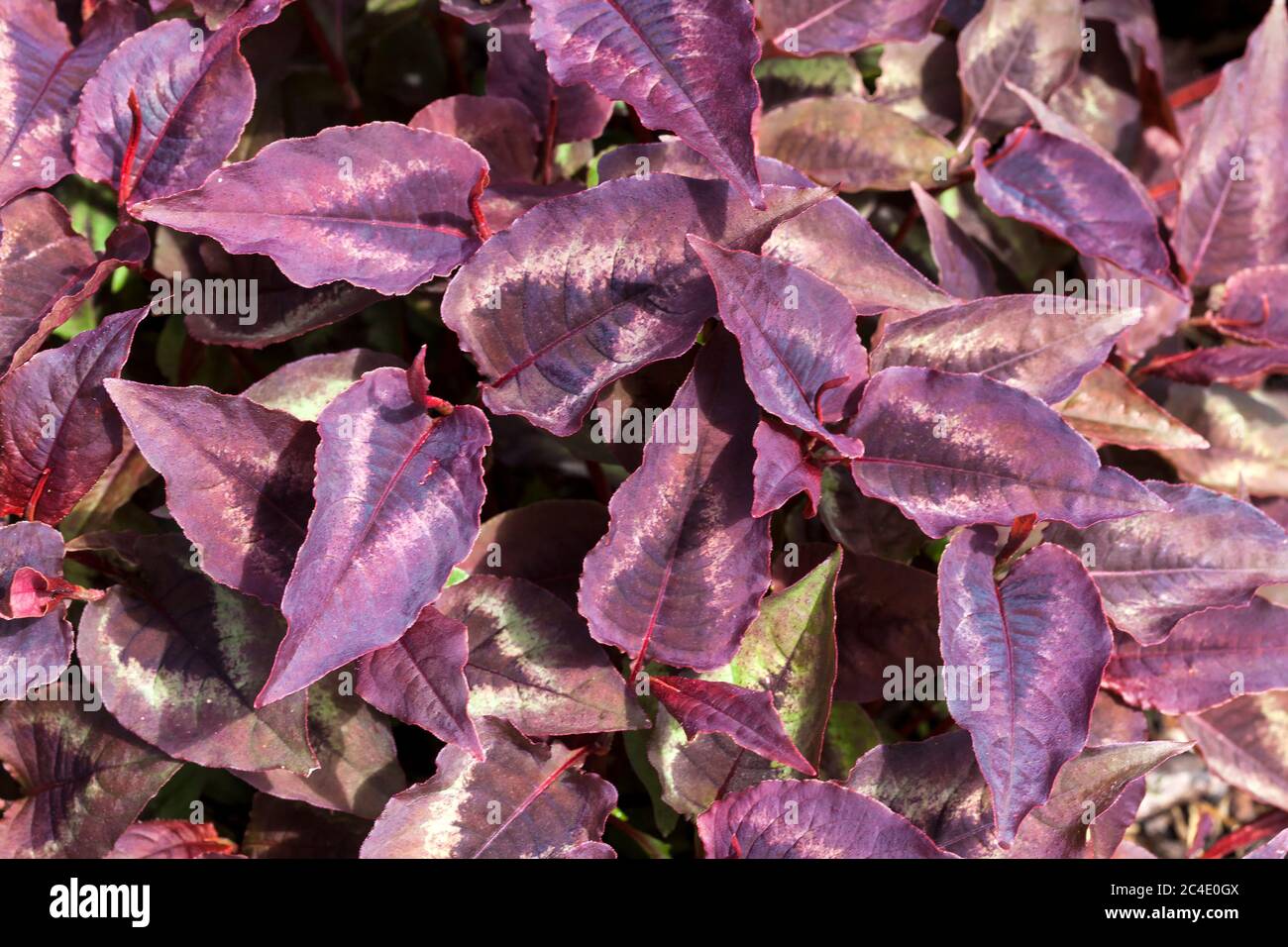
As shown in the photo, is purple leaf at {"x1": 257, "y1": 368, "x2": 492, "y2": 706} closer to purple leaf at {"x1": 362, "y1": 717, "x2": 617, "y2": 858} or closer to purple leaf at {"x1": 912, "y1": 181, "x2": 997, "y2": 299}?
purple leaf at {"x1": 362, "y1": 717, "x2": 617, "y2": 858}

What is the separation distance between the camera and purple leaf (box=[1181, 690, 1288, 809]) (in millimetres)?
1646

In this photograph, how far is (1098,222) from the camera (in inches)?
63.1

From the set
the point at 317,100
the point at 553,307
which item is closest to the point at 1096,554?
the point at 553,307

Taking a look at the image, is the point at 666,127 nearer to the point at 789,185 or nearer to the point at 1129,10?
the point at 789,185

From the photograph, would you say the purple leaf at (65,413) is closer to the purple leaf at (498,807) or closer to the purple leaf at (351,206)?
the purple leaf at (351,206)

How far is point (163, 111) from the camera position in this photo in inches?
56.5

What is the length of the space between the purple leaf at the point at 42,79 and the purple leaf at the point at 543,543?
0.69 meters

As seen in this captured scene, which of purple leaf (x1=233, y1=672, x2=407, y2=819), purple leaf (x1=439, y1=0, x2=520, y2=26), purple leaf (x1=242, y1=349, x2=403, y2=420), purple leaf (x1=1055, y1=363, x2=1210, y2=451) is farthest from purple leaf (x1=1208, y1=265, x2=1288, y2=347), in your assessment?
purple leaf (x1=233, y1=672, x2=407, y2=819)

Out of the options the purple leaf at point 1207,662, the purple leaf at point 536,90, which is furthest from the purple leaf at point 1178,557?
the purple leaf at point 536,90

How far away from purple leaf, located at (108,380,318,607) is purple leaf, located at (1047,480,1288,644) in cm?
93

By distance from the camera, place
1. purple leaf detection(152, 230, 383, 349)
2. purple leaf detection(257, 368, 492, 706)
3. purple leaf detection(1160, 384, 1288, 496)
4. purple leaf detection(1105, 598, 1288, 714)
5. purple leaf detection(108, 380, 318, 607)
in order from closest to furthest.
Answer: purple leaf detection(257, 368, 492, 706) → purple leaf detection(108, 380, 318, 607) → purple leaf detection(152, 230, 383, 349) → purple leaf detection(1105, 598, 1288, 714) → purple leaf detection(1160, 384, 1288, 496)

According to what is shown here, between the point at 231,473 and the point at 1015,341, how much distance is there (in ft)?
2.99

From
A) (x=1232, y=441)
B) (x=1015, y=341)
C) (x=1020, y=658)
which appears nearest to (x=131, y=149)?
(x=1015, y=341)

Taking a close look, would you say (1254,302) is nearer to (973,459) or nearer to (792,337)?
(973,459)
